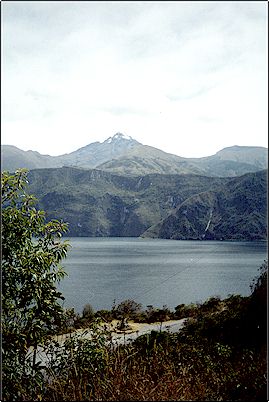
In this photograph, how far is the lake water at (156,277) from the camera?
19.7 m

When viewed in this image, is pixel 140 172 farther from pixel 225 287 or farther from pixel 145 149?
pixel 225 287

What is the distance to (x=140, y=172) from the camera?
105 meters

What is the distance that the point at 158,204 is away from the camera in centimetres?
7375

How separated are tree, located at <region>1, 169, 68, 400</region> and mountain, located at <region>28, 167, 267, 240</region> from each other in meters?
33.2

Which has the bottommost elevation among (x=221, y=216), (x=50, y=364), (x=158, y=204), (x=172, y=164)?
(x=50, y=364)

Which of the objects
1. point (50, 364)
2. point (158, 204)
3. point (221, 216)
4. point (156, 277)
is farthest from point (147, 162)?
point (50, 364)

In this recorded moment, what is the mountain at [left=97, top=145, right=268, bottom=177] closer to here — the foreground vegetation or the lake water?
the lake water

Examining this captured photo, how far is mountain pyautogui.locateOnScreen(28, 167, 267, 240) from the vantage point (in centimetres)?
4578

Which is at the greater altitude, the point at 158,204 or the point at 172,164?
the point at 172,164

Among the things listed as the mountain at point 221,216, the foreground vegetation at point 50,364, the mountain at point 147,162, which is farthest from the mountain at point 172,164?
the foreground vegetation at point 50,364

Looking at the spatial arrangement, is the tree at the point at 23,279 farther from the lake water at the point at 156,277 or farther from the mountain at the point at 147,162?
the mountain at the point at 147,162

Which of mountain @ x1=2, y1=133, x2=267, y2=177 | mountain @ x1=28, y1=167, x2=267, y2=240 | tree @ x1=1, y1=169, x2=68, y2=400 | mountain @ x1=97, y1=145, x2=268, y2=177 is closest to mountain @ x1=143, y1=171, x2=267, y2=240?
mountain @ x1=28, y1=167, x2=267, y2=240

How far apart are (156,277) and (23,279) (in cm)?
Result: 2444

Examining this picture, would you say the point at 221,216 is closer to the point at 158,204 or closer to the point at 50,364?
the point at 158,204
